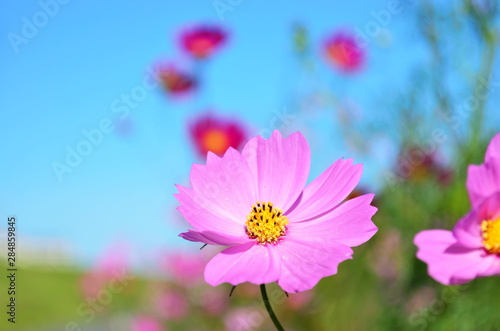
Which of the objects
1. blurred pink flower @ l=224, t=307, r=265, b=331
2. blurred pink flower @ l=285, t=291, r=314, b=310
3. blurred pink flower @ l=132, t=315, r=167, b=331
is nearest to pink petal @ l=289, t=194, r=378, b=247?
blurred pink flower @ l=224, t=307, r=265, b=331

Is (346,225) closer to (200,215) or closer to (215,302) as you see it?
(200,215)

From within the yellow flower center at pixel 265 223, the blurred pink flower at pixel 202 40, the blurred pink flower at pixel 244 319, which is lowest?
the yellow flower center at pixel 265 223

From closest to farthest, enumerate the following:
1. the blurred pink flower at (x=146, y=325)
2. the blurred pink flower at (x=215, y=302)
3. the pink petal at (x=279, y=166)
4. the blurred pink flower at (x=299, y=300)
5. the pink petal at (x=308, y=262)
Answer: the pink petal at (x=308, y=262)
the pink petal at (x=279, y=166)
the blurred pink flower at (x=299, y=300)
the blurred pink flower at (x=215, y=302)
the blurred pink flower at (x=146, y=325)

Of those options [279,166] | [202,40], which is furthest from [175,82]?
[279,166]

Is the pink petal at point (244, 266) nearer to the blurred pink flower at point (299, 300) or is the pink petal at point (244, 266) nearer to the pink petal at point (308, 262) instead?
the pink petal at point (308, 262)

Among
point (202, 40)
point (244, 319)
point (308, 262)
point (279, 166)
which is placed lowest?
point (308, 262)

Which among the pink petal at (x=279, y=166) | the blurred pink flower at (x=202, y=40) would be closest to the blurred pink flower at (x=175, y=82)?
the blurred pink flower at (x=202, y=40)

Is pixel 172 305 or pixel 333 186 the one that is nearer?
pixel 333 186
